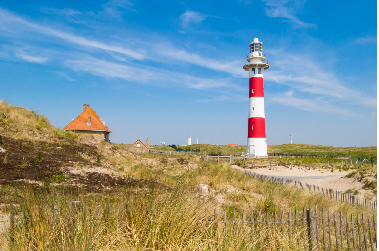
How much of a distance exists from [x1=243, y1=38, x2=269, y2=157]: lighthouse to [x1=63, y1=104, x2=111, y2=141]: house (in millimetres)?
18931

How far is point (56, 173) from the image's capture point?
13.2m

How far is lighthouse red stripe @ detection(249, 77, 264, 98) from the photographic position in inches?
1390

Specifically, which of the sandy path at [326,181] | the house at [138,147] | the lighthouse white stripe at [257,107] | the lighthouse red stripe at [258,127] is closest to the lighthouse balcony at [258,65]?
the lighthouse white stripe at [257,107]

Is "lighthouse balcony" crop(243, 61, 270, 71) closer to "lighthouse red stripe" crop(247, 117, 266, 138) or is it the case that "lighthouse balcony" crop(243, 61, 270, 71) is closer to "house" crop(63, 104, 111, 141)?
"lighthouse red stripe" crop(247, 117, 266, 138)

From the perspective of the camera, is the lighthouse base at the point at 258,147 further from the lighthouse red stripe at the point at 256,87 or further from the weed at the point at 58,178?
the weed at the point at 58,178

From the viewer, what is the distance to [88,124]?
34219 millimetres

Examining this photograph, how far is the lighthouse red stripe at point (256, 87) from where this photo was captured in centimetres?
3531

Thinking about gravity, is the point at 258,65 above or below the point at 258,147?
above

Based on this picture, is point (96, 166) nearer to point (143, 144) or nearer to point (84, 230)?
point (84, 230)

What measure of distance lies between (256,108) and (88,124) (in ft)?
70.0

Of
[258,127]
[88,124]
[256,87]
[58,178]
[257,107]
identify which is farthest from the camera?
[256,87]

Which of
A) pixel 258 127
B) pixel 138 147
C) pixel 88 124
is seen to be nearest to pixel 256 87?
pixel 258 127

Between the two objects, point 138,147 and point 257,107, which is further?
point 138,147

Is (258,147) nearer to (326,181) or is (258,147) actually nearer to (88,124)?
(326,181)
